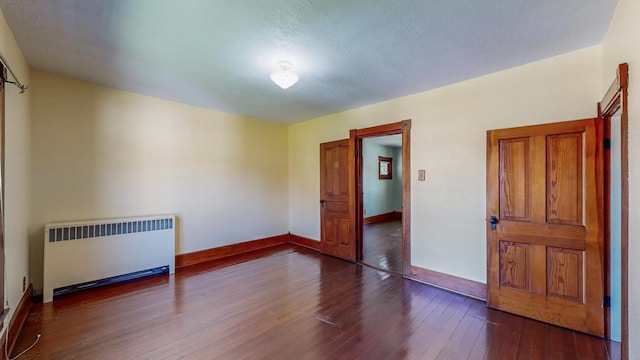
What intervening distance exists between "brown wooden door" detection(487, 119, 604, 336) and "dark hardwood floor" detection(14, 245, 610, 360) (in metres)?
0.22

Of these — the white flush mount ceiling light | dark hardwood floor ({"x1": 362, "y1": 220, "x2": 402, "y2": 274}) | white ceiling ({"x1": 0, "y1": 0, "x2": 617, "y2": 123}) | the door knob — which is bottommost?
dark hardwood floor ({"x1": 362, "y1": 220, "x2": 402, "y2": 274})

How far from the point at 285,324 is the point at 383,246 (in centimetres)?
319

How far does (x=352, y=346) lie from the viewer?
2.07 m

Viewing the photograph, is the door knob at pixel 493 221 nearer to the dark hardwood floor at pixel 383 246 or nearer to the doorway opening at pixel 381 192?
the dark hardwood floor at pixel 383 246

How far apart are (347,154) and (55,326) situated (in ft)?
12.9

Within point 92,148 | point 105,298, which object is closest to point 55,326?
point 105,298

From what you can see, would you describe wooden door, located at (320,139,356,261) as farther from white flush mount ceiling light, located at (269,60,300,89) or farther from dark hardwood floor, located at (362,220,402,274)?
white flush mount ceiling light, located at (269,60,300,89)

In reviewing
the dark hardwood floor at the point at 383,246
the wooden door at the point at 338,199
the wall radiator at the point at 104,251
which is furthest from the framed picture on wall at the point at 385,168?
the wall radiator at the point at 104,251

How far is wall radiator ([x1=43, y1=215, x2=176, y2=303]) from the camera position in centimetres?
283

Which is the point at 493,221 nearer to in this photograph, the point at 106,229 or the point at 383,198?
the point at 106,229

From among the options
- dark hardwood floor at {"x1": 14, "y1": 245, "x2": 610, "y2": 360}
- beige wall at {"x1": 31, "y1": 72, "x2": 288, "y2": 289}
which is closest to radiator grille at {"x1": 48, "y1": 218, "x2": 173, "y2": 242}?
beige wall at {"x1": 31, "y1": 72, "x2": 288, "y2": 289}

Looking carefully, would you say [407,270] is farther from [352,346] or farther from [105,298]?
[105,298]

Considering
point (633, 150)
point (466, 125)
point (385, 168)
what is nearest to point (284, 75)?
point (466, 125)

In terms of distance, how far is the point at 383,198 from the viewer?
8227mm
